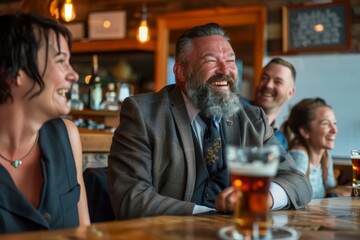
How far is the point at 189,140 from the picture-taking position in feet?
6.72

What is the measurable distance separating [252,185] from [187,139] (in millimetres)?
855

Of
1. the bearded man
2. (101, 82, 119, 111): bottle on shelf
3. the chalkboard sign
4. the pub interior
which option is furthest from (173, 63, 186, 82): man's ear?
the chalkboard sign

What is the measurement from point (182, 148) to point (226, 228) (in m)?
0.71

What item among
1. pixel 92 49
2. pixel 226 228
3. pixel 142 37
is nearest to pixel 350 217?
pixel 226 228

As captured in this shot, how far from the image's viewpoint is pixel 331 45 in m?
4.99

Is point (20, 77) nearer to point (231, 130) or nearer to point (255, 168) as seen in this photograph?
point (255, 168)

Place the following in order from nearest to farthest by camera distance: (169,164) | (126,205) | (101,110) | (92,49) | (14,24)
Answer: (14,24) < (126,205) < (169,164) < (101,110) < (92,49)

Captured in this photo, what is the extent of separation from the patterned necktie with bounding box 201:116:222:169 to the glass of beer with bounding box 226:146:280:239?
2.86 ft

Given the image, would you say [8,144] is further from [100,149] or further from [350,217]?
[100,149]

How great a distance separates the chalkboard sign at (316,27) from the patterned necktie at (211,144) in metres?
3.11

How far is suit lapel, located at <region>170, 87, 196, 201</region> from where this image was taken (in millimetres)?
2018

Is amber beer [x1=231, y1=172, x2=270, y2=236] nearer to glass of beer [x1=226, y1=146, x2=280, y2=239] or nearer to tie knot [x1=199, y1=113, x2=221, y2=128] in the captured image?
glass of beer [x1=226, y1=146, x2=280, y2=239]

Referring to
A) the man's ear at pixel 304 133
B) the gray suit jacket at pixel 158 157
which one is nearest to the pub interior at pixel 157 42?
the gray suit jacket at pixel 158 157

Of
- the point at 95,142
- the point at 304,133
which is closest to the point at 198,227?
the point at 95,142
